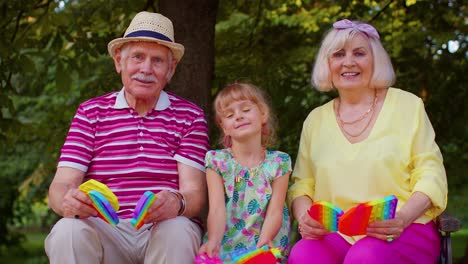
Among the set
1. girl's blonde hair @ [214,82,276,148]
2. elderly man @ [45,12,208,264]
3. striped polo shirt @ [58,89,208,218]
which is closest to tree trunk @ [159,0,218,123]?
elderly man @ [45,12,208,264]

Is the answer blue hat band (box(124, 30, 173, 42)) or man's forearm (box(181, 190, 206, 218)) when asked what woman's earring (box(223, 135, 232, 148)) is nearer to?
man's forearm (box(181, 190, 206, 218))

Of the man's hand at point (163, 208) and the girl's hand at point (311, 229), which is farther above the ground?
the man's hand at point (163, 208)

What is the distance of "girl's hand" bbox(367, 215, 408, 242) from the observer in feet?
10.2

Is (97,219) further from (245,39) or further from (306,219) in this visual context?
(245,39)

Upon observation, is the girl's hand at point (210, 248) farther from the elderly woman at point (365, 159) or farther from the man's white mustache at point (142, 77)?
the man's white mustache at point (142, 77)

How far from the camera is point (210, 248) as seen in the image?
3355 millimetres

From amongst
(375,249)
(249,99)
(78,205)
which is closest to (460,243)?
(249,99)

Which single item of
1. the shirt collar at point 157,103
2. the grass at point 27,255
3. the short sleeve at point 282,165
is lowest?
the grass at point 27,255

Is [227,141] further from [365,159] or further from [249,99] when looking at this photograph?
[365,159]

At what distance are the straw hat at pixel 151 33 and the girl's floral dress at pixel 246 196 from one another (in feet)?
1.99

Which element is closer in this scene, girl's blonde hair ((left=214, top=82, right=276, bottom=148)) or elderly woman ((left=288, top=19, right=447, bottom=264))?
elderly woman ((left=288, top=19, right=447, bottom=264))

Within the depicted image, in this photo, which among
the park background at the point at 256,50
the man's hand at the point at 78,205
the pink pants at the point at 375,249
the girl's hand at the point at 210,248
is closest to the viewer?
the pink pants at the point at 375,249

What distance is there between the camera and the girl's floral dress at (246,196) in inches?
137

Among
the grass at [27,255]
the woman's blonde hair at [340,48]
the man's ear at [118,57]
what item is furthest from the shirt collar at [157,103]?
the grass at [27,255]
